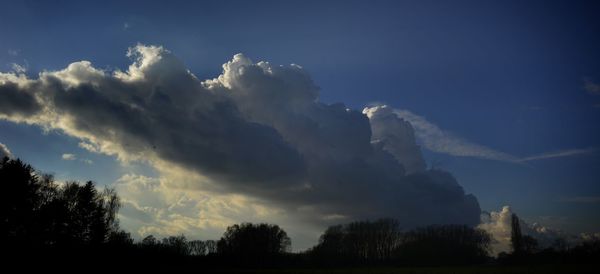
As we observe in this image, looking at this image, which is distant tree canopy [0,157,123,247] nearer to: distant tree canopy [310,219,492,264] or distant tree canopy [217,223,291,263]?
distant tree canopy [217,223,291,263]

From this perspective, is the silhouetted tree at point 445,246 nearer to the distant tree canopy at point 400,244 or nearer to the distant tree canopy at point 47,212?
the distant tree canopy at point 400,244

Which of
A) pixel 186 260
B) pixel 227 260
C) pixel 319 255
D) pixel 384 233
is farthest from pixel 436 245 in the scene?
pixel 186 260

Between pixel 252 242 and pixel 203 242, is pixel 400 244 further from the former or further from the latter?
pixel 203 242

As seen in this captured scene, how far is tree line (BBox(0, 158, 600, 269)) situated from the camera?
2344 inches

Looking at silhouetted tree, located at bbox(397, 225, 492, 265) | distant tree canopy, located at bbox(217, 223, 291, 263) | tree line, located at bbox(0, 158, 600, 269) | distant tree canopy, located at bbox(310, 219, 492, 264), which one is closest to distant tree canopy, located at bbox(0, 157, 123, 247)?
tree line, located at bbox(0, 158, 600, 269)

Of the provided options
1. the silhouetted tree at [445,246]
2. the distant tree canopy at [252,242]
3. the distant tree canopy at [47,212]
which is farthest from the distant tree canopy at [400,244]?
the distant tree canopy at [47,212]

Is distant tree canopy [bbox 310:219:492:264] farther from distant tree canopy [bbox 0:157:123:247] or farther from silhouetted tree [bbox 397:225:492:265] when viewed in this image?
distant tree canopy [bbox 0:157:123:247]

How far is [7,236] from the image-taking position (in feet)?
187

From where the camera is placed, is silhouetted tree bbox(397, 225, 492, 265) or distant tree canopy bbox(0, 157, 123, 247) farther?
silhouetted tree bbox(397, 225, 492, 265)

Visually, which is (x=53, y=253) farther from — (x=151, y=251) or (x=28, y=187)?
(x=151, y=251)

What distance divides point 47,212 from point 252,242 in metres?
90.5

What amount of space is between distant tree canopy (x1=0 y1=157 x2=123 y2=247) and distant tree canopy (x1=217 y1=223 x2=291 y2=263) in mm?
64543

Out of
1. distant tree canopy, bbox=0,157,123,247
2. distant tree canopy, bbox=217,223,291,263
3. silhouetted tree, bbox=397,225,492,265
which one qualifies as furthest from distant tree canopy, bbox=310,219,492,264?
distant tree canopy, bbox=0,157,123,247

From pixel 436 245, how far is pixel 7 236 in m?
141
